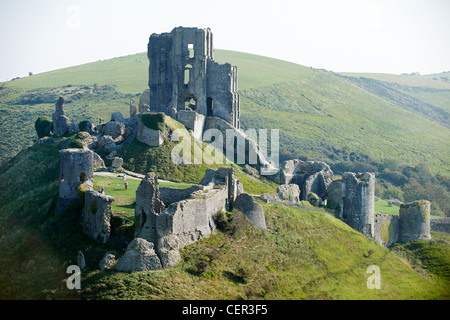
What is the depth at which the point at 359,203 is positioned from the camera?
42.4 meters

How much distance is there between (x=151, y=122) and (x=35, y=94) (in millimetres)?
72356

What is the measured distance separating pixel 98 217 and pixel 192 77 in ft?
106

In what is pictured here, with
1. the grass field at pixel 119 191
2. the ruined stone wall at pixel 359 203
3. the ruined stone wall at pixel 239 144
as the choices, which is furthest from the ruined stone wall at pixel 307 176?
the grass field at pixel 119 191

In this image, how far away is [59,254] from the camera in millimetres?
26453

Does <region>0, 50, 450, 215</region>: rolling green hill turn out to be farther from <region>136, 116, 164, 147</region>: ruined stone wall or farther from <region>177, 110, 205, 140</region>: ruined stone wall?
<region>136, 116, 164, 147</region>: ruined stone wall

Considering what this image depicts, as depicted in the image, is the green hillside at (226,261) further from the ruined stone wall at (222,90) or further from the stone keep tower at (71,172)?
the ruined stone wall at (222,90)

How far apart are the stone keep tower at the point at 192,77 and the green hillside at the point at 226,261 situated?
→ 20265mm

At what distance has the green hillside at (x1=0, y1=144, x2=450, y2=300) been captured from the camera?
24.0 meters

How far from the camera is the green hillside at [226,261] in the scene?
24.0 metres

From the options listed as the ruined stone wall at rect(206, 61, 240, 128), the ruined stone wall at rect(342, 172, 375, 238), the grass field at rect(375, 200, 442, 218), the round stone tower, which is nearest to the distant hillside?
the grass field at rect(375, 200, 442, 218)

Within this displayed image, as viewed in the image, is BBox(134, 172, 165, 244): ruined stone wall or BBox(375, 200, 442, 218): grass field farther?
BBox(375, 200, 442, 218): grass field

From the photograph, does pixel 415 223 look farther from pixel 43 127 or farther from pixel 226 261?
pixel 43 127

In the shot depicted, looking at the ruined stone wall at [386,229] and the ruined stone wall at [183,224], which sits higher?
the ruined stone wall at [183,224]

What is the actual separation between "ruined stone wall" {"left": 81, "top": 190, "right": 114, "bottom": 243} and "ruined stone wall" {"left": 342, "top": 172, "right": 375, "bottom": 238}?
21.2 metres
